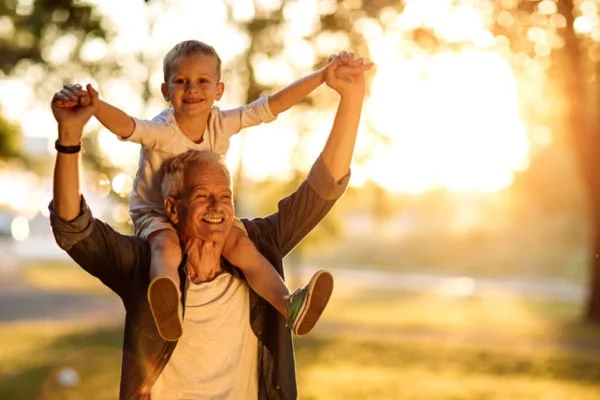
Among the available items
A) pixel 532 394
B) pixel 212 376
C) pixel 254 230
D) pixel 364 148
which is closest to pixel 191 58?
pixel 254 230

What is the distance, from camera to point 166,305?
3.07m

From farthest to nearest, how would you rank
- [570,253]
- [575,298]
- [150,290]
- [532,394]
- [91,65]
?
[570,253] → [575,298] → [91,65] → [532,394] → [150,290]

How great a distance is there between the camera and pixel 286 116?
62.7 ft

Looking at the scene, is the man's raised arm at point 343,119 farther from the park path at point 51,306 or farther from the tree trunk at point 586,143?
the park path at point 51,306

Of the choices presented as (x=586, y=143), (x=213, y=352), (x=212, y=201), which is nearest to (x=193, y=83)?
(x=212, y=201)

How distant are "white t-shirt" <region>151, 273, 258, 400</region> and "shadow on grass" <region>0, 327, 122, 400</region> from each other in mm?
8411

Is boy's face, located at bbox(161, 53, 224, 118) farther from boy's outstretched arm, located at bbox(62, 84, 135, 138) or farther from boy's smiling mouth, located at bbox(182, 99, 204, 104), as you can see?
boy's outstretched arm, located at bbox(62, 84, 135, 138)

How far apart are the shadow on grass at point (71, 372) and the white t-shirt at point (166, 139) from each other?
26.9 ft

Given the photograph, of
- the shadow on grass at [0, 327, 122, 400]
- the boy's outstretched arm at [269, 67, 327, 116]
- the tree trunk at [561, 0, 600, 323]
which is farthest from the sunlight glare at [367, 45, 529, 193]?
the boy's outstretched arm at [269, 67, 327, 116]

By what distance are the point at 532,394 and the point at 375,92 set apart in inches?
213

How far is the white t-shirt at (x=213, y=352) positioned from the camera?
10.6 ft

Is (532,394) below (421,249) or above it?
below

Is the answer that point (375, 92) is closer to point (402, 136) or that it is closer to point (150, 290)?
point (402, 136)

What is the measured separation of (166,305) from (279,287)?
471 mm
